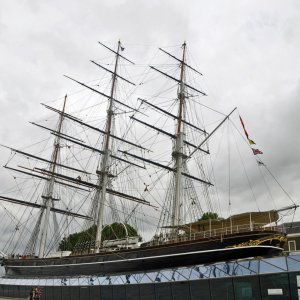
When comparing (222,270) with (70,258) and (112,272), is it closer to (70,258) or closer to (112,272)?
(112,272)

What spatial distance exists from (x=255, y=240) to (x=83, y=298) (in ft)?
50.8

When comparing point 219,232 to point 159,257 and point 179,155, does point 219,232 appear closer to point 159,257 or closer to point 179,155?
point 159,257

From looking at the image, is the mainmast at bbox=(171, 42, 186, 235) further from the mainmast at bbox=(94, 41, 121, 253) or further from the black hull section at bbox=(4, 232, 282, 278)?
the mainmast at bbox=(94, 41, 121, 253)

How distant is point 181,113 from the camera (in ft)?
147

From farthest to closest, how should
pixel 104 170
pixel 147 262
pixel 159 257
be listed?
A: pixel 104 170, pixel 147 262, pixel 159 257

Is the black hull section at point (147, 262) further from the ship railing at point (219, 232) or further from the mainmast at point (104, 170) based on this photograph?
the mainmast at point (104, 170)

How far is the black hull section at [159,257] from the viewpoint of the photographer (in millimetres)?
26906

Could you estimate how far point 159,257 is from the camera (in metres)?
30.4

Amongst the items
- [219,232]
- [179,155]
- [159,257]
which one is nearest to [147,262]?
[159,257]

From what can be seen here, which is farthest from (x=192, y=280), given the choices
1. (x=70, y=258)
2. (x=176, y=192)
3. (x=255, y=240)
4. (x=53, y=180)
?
(x=53, y=180)

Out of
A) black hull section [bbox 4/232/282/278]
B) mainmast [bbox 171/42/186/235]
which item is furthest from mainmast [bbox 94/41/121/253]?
mainmast [bbox 171/42/186/235]

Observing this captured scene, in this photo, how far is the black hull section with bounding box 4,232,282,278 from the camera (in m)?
26.9

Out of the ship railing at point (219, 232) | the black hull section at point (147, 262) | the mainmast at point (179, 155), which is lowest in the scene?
the black hull section at point (147, 262)

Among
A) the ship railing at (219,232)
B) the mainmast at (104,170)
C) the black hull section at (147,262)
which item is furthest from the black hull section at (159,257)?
the mainmast at (104,170)
